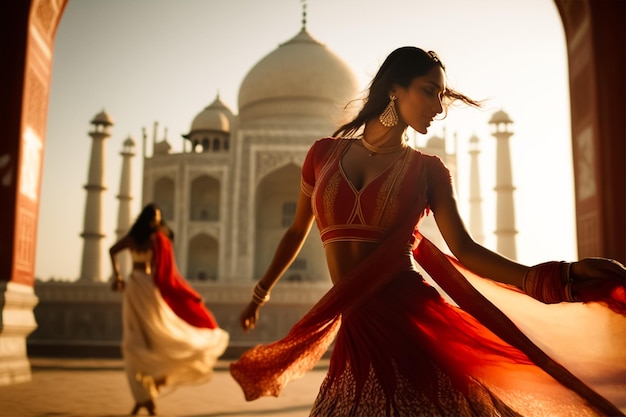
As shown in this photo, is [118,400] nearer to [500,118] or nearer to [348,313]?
[348,313]

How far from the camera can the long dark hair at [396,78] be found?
1393 millimetres

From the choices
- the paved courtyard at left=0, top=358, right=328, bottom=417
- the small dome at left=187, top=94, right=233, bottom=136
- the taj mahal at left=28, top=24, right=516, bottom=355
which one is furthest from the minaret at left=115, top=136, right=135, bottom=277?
the paved courtyard at left=0, top=358, right=328, bottom=417

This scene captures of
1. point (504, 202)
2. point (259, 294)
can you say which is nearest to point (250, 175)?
point (504, 202)

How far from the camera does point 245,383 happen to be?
1.48m

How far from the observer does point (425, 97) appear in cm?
139

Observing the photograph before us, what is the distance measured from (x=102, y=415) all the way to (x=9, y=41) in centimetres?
296

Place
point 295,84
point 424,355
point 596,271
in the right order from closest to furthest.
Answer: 1. point 596,271
2. point 424,355
3. point 295,84

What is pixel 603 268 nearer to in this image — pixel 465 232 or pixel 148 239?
pixel 465 232

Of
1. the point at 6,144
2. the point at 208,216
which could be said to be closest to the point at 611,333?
the point at 6,144

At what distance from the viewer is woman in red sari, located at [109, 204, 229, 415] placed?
396 centimetres

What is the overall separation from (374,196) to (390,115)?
0.19 metres

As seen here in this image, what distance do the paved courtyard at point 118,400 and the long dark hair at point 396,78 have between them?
247cm

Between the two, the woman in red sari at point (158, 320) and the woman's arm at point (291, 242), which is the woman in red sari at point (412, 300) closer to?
the woman's arm at point (291, 242)

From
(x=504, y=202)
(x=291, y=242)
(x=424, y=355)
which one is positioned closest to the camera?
(x=424, y=355)
